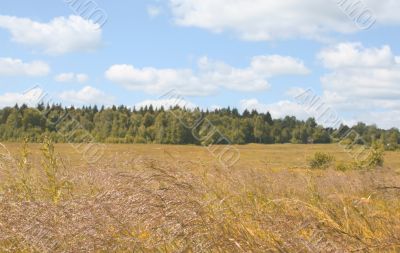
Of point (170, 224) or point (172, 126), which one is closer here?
point (170, 224)

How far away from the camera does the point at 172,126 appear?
120375mm

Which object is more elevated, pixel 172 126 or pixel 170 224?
pixel 172 126

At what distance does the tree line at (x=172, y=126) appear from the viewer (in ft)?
348

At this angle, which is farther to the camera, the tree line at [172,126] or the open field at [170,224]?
the tree line at [172,126]

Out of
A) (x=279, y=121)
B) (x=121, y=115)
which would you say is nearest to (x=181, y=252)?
(x=121, y=115)

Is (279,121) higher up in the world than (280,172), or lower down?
higher up

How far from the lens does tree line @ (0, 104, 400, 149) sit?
348 feet

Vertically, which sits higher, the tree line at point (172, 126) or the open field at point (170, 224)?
the tree line at point (172, 126)

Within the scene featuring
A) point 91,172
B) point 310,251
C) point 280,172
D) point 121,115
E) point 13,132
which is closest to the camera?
point 310,251

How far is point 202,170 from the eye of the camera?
578cm

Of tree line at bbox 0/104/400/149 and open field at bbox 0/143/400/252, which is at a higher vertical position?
tree line at bbox 0/104/400/149

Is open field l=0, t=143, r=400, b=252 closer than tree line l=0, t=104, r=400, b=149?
Result: Yes

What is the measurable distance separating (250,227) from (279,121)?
159 meters

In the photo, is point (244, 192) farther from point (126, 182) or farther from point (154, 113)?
point (154, 113)
